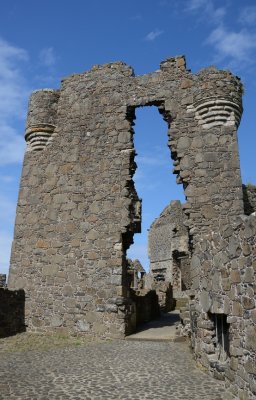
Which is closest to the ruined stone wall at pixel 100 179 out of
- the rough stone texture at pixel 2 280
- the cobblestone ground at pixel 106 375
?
the cobblestone ground at pixel 106 375

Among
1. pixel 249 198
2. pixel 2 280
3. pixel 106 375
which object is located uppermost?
pixel 249 198

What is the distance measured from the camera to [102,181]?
35.4 feet

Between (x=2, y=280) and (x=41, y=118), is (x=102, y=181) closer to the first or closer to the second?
(x=41, y=118)

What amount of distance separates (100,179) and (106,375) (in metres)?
6.05

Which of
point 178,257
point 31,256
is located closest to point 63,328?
point 31,256

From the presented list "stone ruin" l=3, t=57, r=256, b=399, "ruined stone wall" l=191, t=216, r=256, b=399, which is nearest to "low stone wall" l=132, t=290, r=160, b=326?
"stone ruin" l=3, t=57, r=256, b=399

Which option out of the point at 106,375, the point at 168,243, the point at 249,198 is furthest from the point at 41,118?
the point at 168,243

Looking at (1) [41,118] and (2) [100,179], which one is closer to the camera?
(2) [100,179]

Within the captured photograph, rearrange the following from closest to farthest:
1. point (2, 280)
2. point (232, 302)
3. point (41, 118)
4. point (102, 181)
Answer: point (232, 302), point (102, 181), point (41, 118), point (2, 280)

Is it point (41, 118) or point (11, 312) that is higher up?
point (41, 118)

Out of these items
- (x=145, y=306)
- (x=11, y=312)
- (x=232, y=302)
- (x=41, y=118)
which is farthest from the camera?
(x=145, y=306)

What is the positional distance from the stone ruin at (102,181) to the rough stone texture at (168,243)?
51.4 ft

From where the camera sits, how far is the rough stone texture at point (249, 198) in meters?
9.84

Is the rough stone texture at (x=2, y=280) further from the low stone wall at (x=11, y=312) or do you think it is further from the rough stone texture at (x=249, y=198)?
the rough stone texture at (x=249, y=198)
